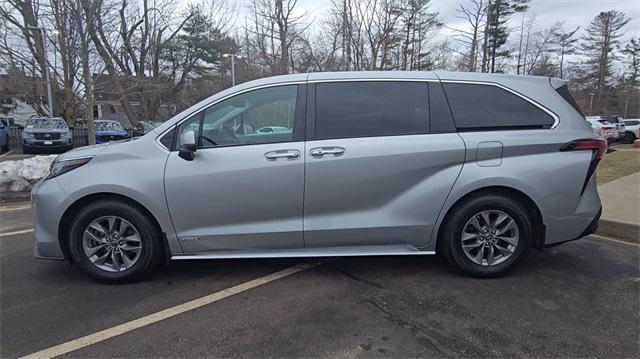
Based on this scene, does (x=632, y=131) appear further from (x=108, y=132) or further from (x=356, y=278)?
(x=108, y=132)

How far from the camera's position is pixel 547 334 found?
272 centimetres

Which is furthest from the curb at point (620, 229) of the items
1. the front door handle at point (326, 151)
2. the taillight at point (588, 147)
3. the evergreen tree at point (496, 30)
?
the evergreen tree at point (496, 30)

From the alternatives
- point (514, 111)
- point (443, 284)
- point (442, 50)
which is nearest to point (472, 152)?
point (514, 111)

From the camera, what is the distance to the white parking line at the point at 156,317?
2605 mm

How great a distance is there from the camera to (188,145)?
3.34 meters

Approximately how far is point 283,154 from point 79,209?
183cm

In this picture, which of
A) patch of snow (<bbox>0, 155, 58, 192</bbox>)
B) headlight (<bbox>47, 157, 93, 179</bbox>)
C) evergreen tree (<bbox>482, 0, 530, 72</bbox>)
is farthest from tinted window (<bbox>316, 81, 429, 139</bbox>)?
evergreen tree (<bbox>482, 0, 530, 72</bbox>)

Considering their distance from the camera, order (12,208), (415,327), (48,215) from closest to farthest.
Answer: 1. (415,327)
2. (48,215)
3. (12,208)

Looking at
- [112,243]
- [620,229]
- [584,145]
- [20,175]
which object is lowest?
[620,229]

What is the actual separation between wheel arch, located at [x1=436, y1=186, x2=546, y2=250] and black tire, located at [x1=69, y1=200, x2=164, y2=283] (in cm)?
249

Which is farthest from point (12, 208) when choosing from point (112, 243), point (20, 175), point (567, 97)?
point (567, 97)

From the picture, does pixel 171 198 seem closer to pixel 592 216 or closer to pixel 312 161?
pixel 312 161

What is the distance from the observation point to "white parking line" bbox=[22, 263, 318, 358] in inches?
103

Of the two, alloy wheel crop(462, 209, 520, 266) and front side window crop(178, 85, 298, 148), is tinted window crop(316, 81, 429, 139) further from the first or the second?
alloy wheel crop(462, 209, 520, 266)
